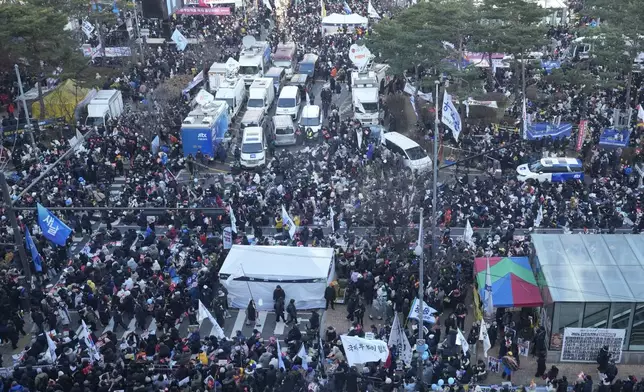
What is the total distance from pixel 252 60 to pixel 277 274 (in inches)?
908

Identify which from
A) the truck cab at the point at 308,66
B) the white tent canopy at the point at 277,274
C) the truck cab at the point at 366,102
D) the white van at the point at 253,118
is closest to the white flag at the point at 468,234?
the white tent canopy at the point at 277,274

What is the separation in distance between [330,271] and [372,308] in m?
1.73

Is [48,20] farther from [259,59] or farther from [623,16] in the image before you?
[623,16]

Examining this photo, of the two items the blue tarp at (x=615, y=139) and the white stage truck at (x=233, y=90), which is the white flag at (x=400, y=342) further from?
the white stage truck at (x=233, y=90)

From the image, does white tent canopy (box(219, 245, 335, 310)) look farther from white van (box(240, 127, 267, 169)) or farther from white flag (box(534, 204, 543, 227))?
white van (box(240, 127, 267, 169))

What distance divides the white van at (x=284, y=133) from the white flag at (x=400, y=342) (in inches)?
713

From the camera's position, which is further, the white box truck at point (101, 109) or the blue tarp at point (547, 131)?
the white box truck at point (101, 109)

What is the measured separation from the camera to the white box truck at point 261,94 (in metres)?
38.7

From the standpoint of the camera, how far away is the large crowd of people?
1894cm

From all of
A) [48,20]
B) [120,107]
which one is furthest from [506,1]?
[48,20]

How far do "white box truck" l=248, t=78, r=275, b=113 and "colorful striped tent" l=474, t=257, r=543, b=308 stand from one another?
18.8m

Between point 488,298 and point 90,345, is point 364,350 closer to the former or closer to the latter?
point 488,298

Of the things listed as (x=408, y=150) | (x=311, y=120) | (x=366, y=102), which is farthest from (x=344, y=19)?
(x=408, y=150)

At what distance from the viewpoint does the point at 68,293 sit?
22.7 m
